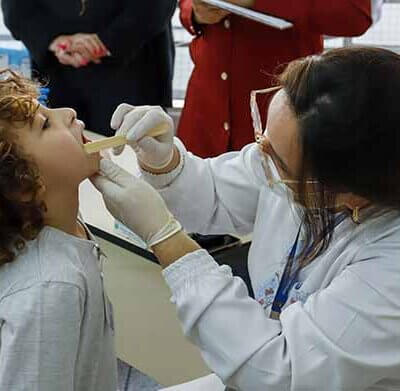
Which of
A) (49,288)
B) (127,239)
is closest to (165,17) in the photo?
(127,239)

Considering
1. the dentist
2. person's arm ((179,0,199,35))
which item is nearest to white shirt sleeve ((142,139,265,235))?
the dentist

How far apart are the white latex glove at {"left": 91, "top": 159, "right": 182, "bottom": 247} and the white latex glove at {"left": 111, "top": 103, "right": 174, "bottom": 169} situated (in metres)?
0.11

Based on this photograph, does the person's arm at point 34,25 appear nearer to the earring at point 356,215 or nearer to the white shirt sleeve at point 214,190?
the white shirt sleeve at point 214,190

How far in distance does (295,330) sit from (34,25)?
5.10 ft

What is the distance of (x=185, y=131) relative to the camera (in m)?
2.16

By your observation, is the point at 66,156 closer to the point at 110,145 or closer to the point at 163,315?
the point at 110,145

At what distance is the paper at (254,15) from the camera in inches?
68.5

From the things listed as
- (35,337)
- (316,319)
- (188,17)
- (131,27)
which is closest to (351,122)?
(316,319)

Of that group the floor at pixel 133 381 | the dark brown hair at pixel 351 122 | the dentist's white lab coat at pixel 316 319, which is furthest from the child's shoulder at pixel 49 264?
the floor at pixel 133 381

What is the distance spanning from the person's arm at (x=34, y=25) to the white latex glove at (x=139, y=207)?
1217mm

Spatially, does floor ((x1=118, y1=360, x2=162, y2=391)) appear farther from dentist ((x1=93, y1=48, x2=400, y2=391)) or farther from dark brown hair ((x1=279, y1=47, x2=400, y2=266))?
dark brown hair ((x1=279, y1=47, x2=400, y2=266))

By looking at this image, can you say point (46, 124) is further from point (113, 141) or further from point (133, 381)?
point (133, 381)

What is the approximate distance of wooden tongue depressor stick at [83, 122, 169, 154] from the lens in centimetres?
120

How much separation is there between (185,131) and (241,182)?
728 mm
